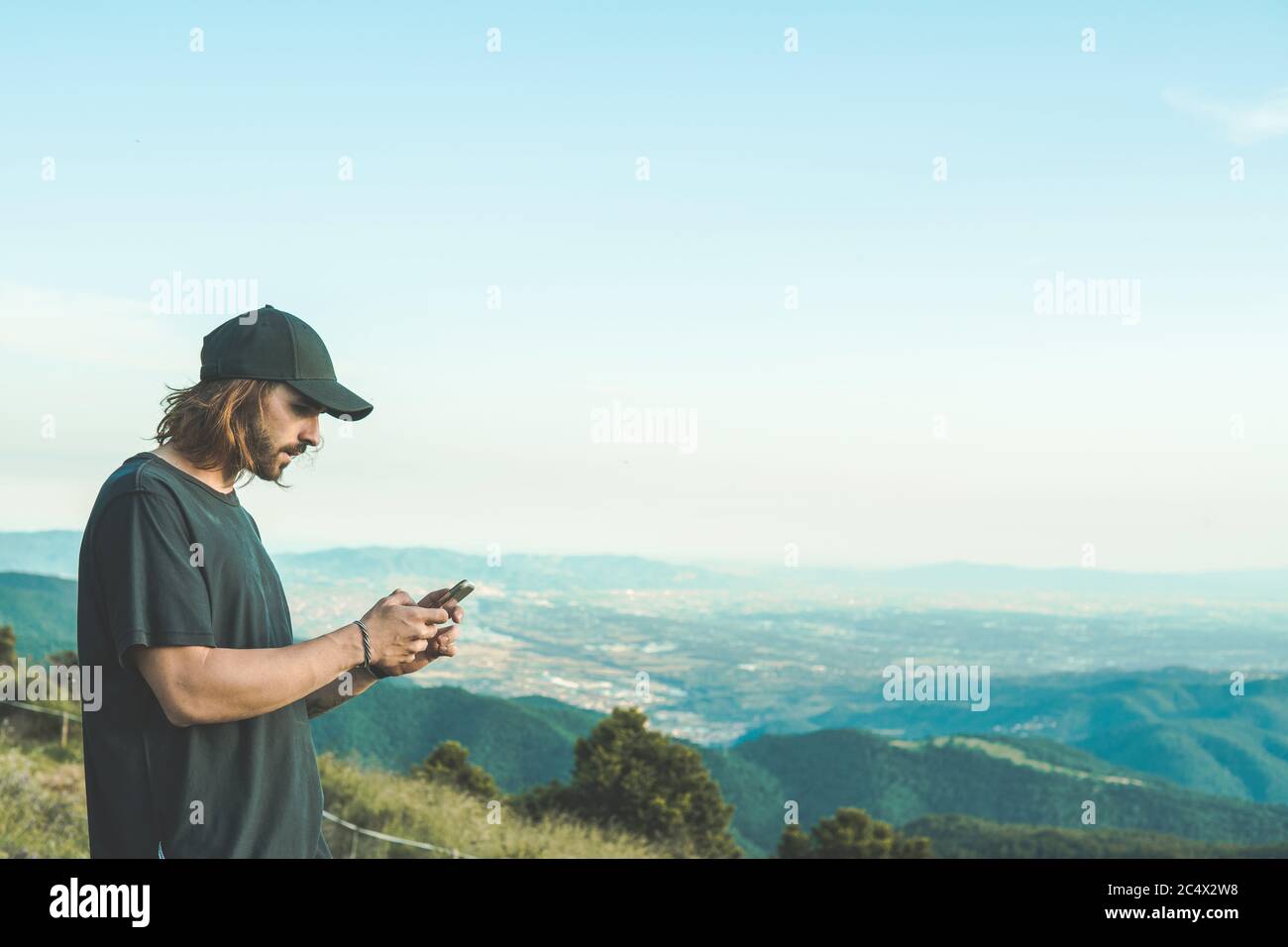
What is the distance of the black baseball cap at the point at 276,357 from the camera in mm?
2205

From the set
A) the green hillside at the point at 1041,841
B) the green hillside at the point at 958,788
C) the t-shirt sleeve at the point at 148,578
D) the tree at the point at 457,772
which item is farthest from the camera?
the green hillside at the point at 958,788

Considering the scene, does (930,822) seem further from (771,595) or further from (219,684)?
(771,595)

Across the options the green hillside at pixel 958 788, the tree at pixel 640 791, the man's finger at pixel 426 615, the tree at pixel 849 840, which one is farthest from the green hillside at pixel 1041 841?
the man's finger at pixel 426 615

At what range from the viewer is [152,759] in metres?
2.05

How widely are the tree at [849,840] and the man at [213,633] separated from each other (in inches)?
1090

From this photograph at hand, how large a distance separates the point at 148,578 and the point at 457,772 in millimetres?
21923

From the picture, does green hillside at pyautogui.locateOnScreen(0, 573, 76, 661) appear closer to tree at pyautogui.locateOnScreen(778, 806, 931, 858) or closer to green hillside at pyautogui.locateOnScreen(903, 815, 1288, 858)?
tree at pyautogui.locateOnScreen(778, 806, 931, 858)

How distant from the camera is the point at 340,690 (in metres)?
2.51

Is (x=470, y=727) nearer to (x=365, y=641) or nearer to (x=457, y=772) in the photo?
(x=457, y=772)

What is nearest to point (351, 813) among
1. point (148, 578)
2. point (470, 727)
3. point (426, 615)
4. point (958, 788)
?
point (426, 615)

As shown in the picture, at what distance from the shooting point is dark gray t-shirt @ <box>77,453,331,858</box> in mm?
1966

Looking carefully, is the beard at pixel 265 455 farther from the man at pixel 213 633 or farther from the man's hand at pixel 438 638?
the man's hand at pixel 438 638
